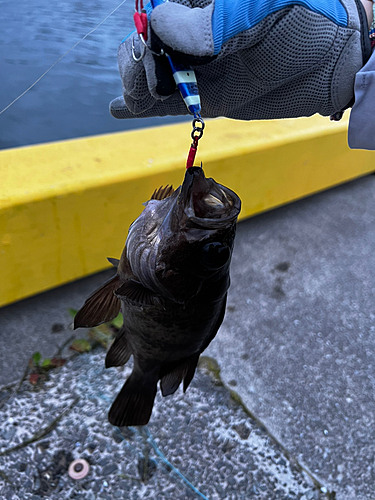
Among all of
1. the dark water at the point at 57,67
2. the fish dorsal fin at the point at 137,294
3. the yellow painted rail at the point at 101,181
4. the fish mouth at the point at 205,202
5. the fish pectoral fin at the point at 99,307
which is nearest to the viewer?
the fish mouth at the point at 205,202

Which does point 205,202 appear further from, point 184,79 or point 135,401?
point 135,401

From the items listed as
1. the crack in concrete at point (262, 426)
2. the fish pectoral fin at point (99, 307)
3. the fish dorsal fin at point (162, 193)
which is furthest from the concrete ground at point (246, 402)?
the fish dorsal fin at point (162, 193)

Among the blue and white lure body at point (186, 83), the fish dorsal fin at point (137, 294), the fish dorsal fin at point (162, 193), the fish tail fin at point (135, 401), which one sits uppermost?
the blue and white lure body at point (186, 83)

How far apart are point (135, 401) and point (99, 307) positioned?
484 millimetres

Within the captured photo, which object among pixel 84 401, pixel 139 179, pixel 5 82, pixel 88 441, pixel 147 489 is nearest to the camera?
pixel 147 489

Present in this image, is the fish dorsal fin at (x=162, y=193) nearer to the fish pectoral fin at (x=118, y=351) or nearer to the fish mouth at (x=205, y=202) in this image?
the fish mouth at (x=205, y=202)

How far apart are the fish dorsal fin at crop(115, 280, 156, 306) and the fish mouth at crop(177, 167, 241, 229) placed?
0.35 m

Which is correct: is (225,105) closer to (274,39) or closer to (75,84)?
(274,39)

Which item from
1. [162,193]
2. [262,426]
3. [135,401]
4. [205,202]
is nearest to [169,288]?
[205,202]

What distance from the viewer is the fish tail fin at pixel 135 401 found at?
165 cm

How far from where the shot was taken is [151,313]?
4.59 feet

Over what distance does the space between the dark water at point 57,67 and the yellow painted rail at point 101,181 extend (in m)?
0.29

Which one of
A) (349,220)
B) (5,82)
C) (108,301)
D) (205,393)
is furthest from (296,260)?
(5,82)

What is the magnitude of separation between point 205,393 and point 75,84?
8.40ft
